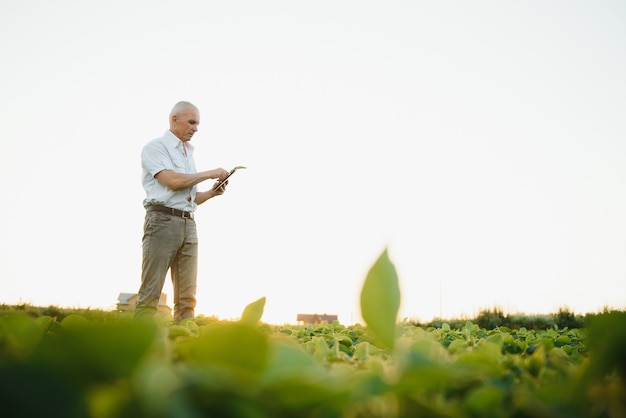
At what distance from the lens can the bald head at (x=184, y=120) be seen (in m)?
5.49

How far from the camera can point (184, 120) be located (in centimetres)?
548

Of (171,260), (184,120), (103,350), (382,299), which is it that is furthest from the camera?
(184,120)

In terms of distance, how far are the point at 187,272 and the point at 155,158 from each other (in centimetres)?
125

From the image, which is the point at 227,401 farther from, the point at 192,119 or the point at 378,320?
the point at 192,119

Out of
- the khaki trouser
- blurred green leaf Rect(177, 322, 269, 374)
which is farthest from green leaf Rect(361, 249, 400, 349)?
the khaki trouser

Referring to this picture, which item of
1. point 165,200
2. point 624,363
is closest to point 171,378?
point 624,363

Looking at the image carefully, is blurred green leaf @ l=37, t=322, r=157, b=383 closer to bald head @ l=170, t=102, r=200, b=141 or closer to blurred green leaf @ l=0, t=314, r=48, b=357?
blurred green leaf @ l=0, t=314, r=48, b=357

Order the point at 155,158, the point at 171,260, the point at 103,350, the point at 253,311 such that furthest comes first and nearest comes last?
the point at 171,260 → the point at 155,158 → the point at 253,311 → the point at 103,350

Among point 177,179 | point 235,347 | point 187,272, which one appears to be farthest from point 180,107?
point 235,347

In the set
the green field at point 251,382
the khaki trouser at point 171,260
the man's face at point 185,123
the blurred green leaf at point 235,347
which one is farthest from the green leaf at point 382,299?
the man's face at point 185,123

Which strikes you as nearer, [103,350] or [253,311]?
[103,350]

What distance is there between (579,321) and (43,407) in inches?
554

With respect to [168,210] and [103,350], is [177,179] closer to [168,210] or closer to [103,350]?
[168,210]

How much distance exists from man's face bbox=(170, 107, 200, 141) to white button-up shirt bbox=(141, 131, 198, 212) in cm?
23
